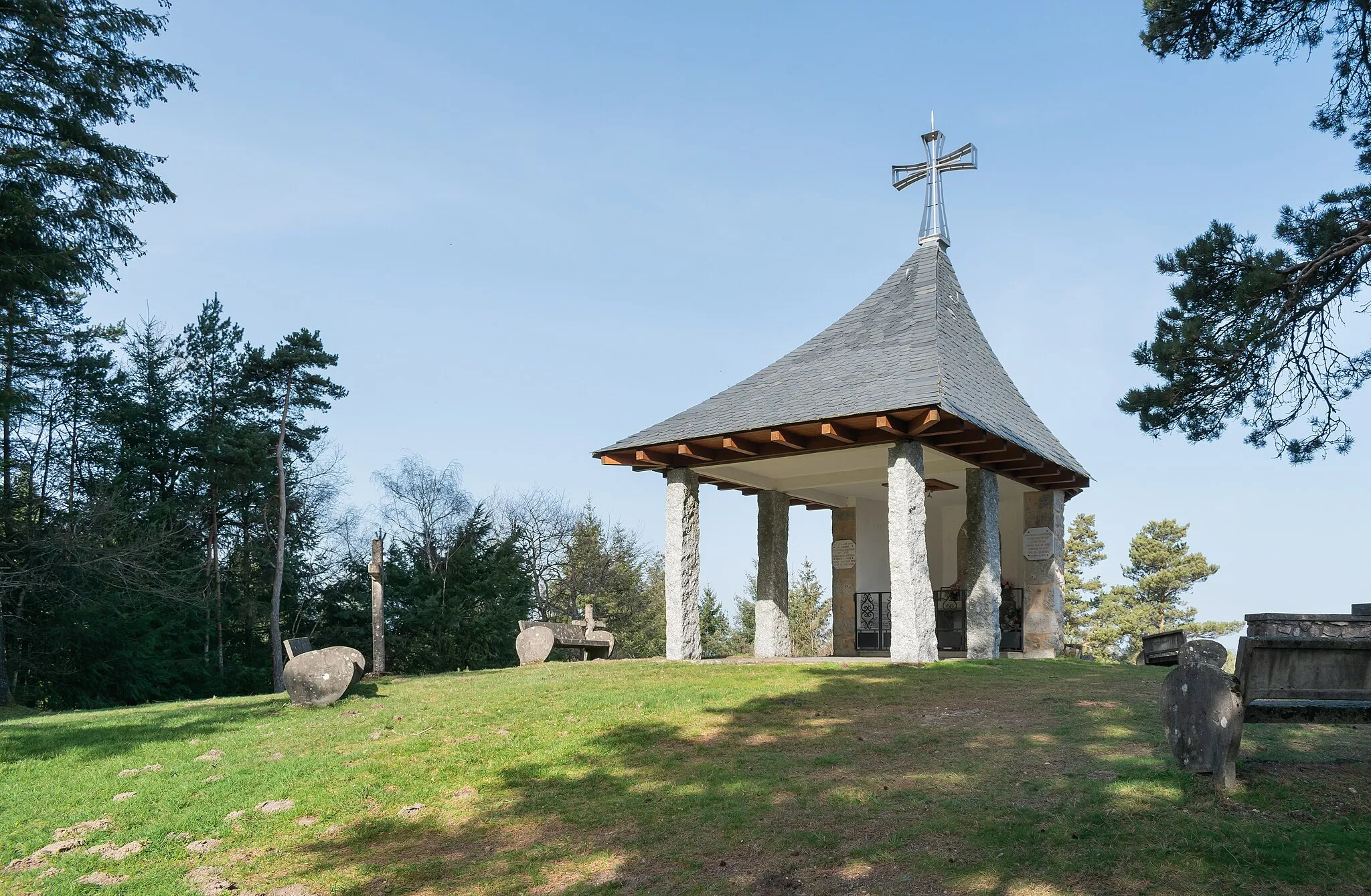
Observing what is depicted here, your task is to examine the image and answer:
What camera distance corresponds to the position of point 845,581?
1942 cm

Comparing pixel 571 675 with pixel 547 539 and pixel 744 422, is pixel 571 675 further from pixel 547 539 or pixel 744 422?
pixel 547 539

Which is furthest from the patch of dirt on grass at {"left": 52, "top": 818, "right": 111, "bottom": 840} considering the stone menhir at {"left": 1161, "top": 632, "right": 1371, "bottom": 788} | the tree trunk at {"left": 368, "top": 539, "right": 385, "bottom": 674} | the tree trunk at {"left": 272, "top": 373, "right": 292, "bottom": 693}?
the tree trunk at {"left": 272, "top": 373, "right": 292, "bottom": 693}

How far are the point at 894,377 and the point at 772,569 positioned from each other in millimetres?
5094

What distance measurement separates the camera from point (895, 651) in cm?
1324

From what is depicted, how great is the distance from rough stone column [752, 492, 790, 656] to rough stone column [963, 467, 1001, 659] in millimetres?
3749

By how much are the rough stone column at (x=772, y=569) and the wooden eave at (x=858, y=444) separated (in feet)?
4.62

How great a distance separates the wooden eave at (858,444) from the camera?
42.6ft

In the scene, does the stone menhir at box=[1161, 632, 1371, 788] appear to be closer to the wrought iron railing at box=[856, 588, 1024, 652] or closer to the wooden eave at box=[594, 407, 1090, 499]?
the wooden eave at box=[594, 407, 1090, 499]

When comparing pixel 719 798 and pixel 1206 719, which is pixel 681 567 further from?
pixel 1206 719

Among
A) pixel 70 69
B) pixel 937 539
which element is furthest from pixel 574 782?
pixel 70 69

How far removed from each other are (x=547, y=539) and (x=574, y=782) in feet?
109

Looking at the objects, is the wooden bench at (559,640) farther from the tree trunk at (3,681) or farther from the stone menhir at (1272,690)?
the stone menhir at (1272,690)

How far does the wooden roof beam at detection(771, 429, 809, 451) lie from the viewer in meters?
13.7

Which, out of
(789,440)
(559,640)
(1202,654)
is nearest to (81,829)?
(1202,654)
